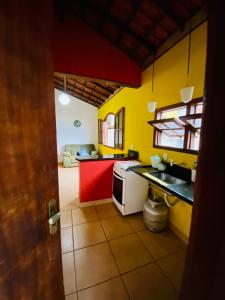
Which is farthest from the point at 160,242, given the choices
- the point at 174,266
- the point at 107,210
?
the point at 107,210

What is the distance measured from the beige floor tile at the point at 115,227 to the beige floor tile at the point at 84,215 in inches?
8.5

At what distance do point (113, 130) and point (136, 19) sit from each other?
10.1 feet

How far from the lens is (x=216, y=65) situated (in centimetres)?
49

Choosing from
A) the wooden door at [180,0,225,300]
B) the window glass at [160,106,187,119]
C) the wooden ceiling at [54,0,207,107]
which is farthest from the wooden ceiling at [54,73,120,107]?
the wooden door at [180,0,225,300]

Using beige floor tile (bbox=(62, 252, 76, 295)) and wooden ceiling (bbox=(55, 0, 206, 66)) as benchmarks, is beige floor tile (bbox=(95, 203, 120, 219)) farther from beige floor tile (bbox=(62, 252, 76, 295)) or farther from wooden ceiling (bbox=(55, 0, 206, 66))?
wooden ceiling (bbox=(55, 0, 206, 66))

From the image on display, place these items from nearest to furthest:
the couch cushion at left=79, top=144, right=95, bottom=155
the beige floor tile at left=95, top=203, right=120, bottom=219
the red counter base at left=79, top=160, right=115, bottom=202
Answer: the beige floor tile at left=95, top=203, right=120, bottom=219, the red counter base at left=79, top=160, right=115, bottom=202, the couch cushion at left=79, top=144, right=95, bottom=155

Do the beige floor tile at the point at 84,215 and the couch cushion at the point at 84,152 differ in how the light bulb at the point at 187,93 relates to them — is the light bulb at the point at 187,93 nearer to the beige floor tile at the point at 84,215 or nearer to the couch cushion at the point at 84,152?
the beige floor tile at the point at 84,215

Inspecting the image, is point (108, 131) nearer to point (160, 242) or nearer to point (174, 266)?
point (160, 242)

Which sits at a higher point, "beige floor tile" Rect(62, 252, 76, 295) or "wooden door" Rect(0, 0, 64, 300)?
"wooden door" Rect(0, 0, 64, 300)

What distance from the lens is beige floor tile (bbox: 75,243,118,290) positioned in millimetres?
1382

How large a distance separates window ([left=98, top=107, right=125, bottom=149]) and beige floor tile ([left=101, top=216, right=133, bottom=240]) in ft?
6.17

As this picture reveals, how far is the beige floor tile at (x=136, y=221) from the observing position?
2120mm

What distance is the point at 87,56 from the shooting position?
7.16ft

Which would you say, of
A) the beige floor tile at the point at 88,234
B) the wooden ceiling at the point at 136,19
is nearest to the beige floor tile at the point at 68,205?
the beige floor tile at the point at 88,234
